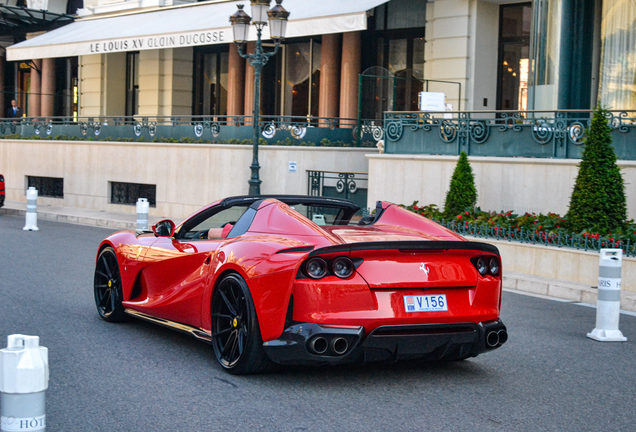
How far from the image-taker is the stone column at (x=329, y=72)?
24.1m

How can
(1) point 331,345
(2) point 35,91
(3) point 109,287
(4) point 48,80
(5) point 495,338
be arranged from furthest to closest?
(2) point 35,91
(4) point 48,80
(3) point 109,287
(5) point 495,338
(1) point 331,345

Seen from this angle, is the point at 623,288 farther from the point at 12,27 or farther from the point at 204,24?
the point at 12,27

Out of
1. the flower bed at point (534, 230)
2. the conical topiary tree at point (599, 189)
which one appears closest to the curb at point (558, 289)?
the flower bed at point (534, 230)

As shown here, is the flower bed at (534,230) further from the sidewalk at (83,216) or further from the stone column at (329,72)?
the stone column at (329,72)

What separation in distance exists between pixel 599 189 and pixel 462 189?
9.86ft

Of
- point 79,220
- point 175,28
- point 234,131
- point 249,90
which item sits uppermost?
point 175,28

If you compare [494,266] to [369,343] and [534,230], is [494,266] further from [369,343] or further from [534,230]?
[534,230]

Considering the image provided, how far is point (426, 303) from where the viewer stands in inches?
220

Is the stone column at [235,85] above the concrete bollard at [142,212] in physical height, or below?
above

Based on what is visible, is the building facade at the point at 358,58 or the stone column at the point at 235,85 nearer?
the building facade at the point at 358,58

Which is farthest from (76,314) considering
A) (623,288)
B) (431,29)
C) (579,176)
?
(431,29)

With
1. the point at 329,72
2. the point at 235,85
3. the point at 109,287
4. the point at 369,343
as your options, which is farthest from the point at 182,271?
the point at 235,85

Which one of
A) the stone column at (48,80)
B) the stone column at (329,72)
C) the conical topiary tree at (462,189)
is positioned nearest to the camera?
the conical topiary tree at (462,189)

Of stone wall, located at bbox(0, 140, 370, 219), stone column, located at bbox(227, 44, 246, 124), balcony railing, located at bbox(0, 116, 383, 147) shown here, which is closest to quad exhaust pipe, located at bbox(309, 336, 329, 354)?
stone wall, located at bbox(0, 140, 370, 219)
